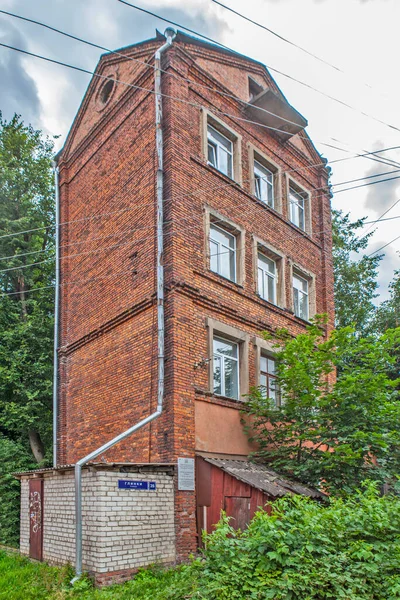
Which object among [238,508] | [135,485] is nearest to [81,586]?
[135,485]

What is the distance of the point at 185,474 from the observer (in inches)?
456

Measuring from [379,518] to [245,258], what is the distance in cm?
887

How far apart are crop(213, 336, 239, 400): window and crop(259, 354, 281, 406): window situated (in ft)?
3.44

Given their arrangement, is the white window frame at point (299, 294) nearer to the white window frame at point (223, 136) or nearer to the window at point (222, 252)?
the window at point (222, 252)

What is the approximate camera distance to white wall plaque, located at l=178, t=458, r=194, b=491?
11.5m

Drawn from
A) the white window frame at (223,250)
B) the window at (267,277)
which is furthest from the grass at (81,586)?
the window at (267,277)

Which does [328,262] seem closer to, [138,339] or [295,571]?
[138,339]

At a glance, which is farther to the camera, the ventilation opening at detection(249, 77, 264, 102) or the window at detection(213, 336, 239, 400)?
the ventilation opening at detection(249, 77, 264, 102)

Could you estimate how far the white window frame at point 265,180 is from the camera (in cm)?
1709

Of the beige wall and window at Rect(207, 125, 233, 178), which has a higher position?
window at Rect(207, 125, 233, 178)

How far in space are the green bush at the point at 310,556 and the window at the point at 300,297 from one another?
10423 mm

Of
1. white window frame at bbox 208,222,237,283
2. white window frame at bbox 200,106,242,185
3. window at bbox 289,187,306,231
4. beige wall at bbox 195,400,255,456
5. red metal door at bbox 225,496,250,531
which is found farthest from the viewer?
window at bbox 289,187,306,231

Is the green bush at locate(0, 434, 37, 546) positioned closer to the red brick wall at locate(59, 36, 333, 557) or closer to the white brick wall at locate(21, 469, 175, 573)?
the red brick wall at locate(59, 36, 333, 557)

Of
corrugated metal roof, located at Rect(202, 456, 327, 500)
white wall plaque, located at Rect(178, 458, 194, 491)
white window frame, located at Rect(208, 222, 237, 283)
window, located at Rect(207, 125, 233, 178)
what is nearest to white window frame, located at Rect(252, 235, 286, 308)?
white window frame, located at Rect(208, 222, 237, 283)
